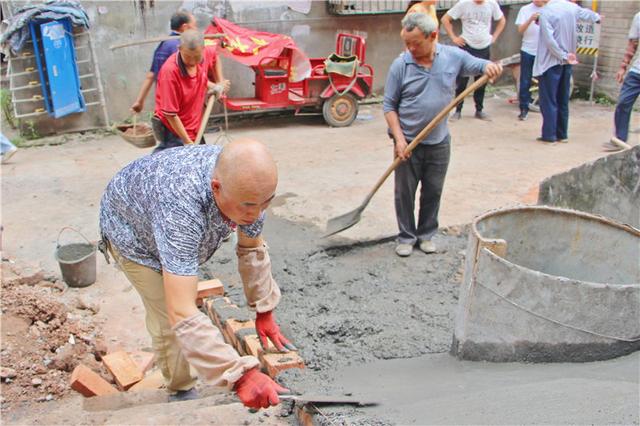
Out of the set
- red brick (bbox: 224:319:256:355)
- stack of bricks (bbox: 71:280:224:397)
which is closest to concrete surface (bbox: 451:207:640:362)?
red brick (bbox: 224:319:256:355)

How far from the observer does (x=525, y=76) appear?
9.08 metres

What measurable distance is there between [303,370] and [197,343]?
0.90 metres

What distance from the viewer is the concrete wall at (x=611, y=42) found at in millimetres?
9820

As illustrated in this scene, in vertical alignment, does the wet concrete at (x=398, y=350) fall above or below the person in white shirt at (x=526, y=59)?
below

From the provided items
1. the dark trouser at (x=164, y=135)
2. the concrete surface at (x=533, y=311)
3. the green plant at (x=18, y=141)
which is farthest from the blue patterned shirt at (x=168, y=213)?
the green plant at (x=18, y=141)

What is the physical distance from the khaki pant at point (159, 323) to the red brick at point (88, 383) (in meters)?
0.38

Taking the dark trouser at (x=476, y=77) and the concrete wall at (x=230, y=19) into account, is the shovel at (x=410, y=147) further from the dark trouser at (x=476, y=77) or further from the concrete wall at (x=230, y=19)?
Answer: the concrete wall at (x=230, y=19)

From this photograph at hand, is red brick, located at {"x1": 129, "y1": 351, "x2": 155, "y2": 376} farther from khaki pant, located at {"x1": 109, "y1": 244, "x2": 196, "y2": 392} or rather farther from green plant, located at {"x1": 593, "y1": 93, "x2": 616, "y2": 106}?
green plant, located at {"x1": 593, "y1": 93, "x2": 616, "y2": 106}

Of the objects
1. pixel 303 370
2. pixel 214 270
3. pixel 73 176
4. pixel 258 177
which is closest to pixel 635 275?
pixel 303 370

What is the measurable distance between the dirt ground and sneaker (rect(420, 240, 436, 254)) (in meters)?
0.06

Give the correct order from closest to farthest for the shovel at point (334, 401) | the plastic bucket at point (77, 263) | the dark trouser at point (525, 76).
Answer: the shovel at point (334, 401) → the plastic bucket at point (77, 263) → the dark trouser at point (525, 76)

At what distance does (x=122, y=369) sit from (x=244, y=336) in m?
0.73

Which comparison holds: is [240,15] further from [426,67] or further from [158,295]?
[158,295]

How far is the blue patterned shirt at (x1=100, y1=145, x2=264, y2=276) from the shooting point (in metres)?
2.34
